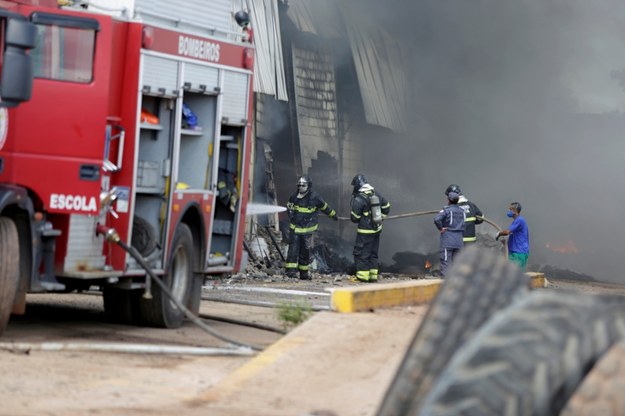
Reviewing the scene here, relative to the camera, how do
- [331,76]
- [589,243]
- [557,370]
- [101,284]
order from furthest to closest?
[589,243], [331,76], [101,284], [557,370]

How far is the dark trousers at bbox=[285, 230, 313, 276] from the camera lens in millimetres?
23234

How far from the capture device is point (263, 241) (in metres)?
24.8

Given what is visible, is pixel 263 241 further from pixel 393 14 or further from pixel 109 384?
pixel 109 384

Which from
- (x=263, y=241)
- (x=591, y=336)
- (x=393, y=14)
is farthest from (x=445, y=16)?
(x=591, y=336)

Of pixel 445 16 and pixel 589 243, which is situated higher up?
pixel 445 16

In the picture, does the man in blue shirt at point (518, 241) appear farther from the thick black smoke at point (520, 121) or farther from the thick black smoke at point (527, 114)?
the thick black smoke at point (527, 114)

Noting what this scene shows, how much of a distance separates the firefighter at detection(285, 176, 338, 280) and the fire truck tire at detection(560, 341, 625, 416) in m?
19.2

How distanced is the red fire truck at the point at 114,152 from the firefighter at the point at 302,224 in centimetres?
1024

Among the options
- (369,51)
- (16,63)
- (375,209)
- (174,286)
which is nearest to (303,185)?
(375,209)

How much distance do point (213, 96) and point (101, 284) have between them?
2.12 metres

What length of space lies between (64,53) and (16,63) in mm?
925

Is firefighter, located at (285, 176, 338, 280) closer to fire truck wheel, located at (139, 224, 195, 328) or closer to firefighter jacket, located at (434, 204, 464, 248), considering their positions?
firefighter jacket, located at (434, 204, 464, 248)

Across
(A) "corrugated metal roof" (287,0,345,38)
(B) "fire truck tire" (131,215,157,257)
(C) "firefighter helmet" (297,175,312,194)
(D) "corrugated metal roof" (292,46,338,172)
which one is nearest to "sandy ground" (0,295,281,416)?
(B) "fire truck tire" (131,215,157,257)

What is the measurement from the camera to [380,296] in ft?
38.4
